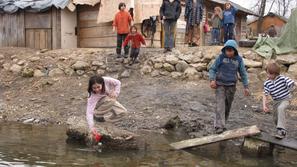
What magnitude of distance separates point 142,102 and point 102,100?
3.39 meters

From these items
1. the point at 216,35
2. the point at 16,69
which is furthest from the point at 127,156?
the point at 216,35

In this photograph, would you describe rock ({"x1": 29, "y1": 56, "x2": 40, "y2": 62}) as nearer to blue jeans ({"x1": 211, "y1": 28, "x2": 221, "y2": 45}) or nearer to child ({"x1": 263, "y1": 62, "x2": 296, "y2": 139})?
blue jeans ({"x1": 211, "y1": 28, "x2": 221, "y2": 45})

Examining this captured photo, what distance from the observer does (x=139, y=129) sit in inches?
381

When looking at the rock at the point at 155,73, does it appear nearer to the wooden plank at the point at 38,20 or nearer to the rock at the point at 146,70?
the rock at the point at 146,70

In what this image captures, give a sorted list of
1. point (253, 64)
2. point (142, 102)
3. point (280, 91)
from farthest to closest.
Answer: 1. point (253, 64)
2. point (142, 102)
3. point (280, 91)

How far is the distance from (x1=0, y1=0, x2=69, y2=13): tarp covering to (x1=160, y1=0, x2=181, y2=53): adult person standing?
13.0 feet

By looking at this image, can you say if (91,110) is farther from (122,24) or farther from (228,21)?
(228,21)

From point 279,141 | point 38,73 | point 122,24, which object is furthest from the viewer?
point 122,24

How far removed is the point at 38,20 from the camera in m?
17.4

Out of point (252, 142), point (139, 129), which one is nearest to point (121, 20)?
point (139, 129)

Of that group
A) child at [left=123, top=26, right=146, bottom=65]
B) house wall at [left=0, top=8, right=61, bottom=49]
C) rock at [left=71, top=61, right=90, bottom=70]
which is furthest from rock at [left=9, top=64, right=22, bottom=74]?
child at [left=123, top=26, right=146, bottom=65]

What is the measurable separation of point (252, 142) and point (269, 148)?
0.29m

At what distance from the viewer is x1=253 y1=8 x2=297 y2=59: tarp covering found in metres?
13.6

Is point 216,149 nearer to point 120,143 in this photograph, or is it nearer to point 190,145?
point 190,145
